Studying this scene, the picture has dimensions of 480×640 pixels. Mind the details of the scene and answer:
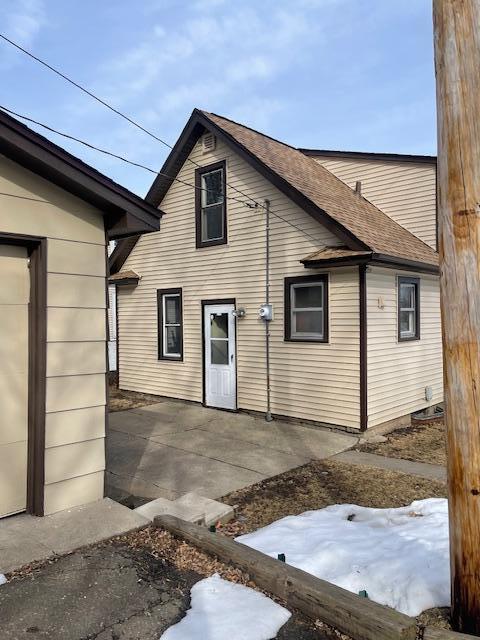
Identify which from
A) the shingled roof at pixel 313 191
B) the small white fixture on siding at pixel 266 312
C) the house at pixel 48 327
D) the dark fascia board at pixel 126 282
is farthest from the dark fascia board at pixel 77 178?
the dark fascia board at pixel 126 282

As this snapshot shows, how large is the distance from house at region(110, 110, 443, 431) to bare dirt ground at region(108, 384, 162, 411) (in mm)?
254

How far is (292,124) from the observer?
14055 mm

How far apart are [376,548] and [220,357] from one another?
22.7ft

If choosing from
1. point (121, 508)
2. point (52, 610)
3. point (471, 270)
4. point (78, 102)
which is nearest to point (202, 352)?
point (78, 102)

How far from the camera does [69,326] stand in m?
4.17

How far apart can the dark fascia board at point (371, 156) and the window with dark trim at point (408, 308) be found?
296cm

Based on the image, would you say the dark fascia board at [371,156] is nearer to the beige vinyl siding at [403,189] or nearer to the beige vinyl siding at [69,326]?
the beige vinyl siding at [403,189]

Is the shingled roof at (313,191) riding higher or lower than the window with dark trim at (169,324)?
higher

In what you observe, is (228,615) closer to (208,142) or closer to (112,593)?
(112,593)

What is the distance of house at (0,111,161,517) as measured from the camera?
3.93 meters

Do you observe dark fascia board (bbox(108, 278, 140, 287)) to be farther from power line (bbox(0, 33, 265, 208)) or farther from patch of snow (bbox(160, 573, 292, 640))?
patch of snow (bbox(160, 573, 292, 640))

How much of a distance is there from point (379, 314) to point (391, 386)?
56.2 inches

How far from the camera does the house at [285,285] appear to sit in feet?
26.7

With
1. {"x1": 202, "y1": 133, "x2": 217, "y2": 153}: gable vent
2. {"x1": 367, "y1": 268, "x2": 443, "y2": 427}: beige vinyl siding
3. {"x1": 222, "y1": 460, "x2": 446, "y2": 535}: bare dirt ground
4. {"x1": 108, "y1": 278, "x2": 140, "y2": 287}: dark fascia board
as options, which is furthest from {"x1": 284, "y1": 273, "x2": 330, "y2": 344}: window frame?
{"x1": 108, "y1": 278, "x2": 140, "y2": 287}: dark fascia board
